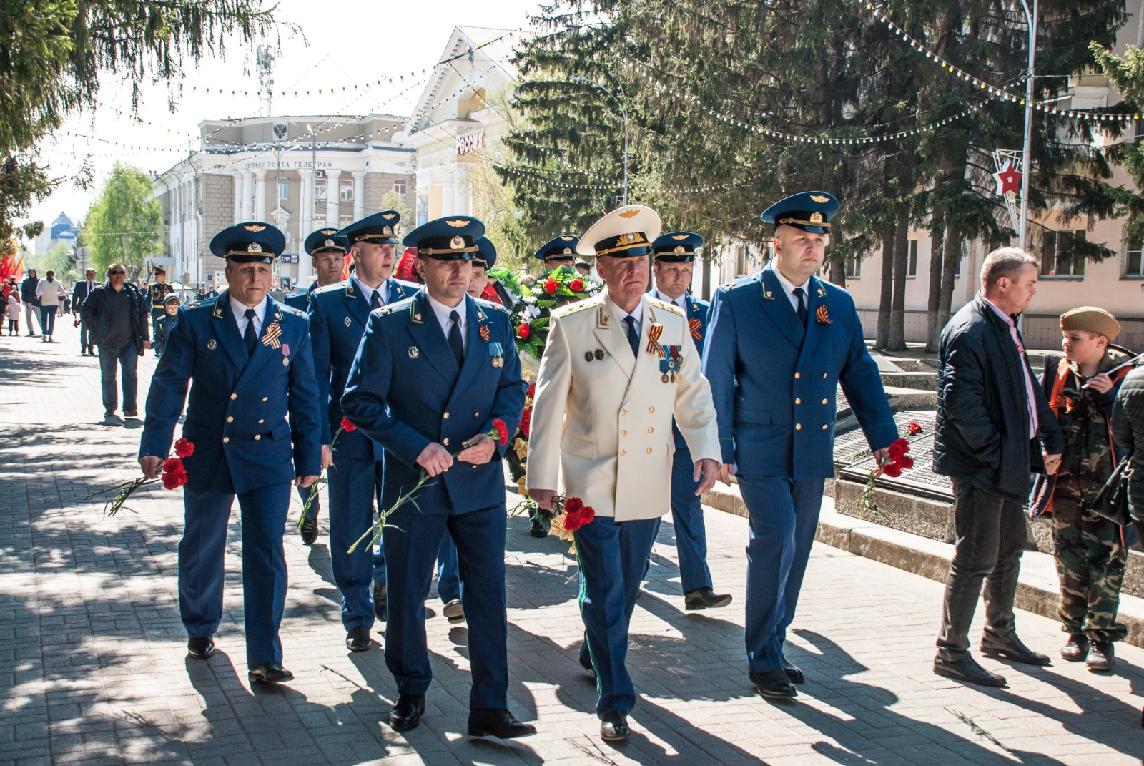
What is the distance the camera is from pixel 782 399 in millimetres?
6359

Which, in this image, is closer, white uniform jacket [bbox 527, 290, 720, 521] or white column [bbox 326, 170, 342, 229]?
white uniform jacket [bbox 527, 290, 720, 521]

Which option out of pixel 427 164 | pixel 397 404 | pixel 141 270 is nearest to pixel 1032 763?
pixel 397 404

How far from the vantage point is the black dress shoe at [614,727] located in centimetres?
547

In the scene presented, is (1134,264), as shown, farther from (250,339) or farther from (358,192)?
(358,192)

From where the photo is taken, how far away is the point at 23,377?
2609 centimetres

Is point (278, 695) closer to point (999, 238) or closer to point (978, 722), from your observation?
point (978, 722)

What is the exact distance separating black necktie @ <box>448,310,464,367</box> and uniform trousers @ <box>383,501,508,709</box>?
2.03ft

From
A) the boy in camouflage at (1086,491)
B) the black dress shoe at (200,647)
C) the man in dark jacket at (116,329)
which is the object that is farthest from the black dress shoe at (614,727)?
the man in dark jacket at (116,329)

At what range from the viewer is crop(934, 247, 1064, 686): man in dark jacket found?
645 cm

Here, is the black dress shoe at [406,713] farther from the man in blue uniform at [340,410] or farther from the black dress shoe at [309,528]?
the black dress shoe at [309,528]

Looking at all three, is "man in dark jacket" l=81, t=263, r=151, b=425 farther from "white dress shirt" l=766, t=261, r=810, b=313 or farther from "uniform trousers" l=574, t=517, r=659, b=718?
"uniform trousers" l=574, t=517, r=659, b=718

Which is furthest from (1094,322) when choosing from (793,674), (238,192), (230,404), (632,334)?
(238,192)

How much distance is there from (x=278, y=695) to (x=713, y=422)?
231 centimetres

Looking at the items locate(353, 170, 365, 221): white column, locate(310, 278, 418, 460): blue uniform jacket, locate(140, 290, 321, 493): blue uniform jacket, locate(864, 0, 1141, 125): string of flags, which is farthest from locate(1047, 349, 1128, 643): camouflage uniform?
locate(353, 170, 365, 221): white column
